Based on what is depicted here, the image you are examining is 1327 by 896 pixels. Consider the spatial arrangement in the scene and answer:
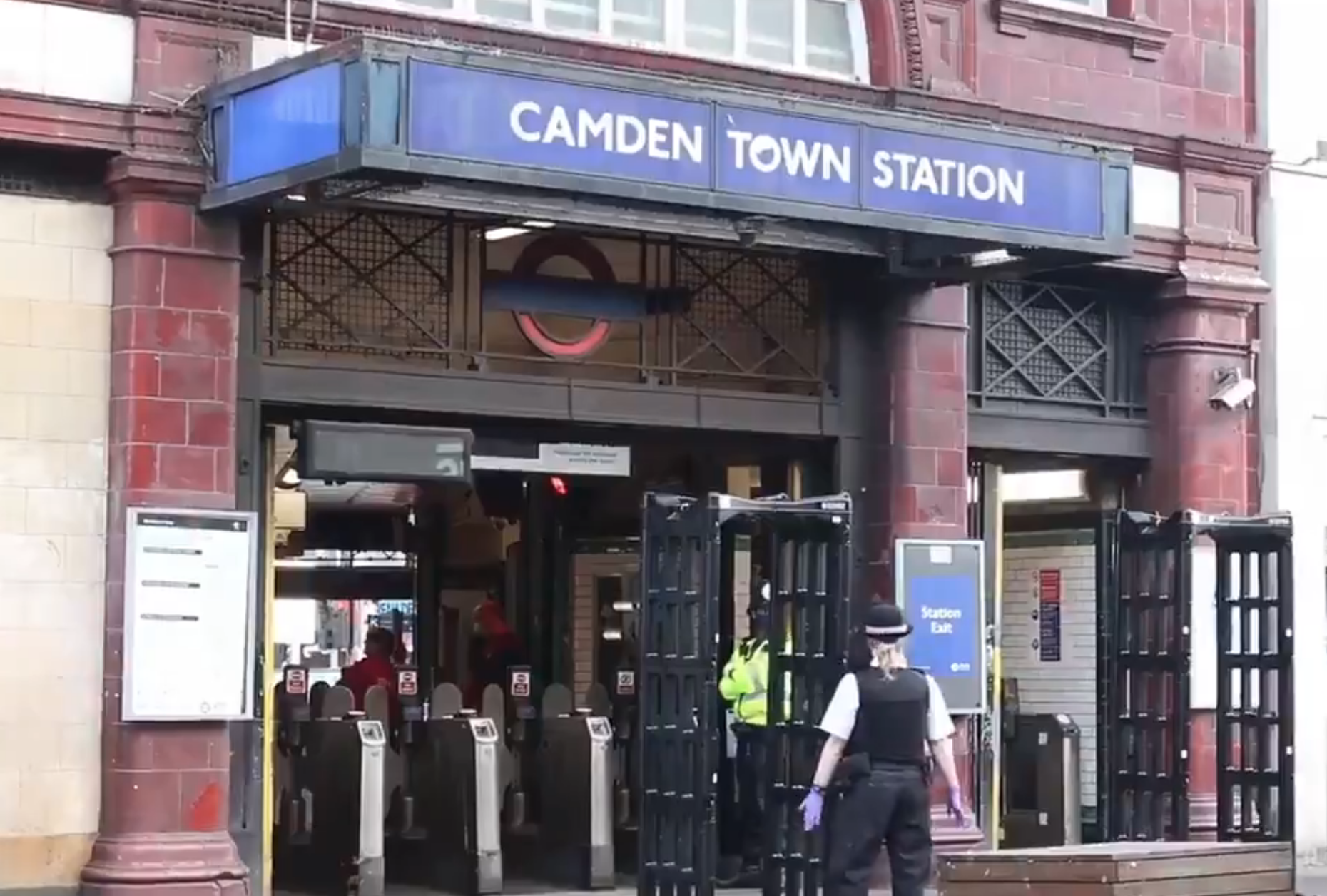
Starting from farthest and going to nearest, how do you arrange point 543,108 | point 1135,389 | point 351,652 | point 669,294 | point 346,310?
point 351,652 < point 1135,389 < point 669,294 < point 346,310 < point 543,108

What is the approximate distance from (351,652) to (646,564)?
41.2 ft

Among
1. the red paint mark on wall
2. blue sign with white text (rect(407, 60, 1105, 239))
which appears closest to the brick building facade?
the red paint mark on wall

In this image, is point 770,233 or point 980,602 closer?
point 770,233

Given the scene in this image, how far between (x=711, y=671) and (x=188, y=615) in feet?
8.86

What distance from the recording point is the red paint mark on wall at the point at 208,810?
39.4 feet

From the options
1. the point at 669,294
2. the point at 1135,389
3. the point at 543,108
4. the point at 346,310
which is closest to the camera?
the point at 543,108

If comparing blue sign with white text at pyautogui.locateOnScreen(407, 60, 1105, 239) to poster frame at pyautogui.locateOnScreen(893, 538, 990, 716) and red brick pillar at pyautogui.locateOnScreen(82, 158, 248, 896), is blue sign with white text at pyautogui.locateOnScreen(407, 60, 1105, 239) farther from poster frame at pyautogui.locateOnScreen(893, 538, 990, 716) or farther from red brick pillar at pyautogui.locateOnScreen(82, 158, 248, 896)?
poster frame at pyautogui.locateOnScreen(893, 538, 990, 716)

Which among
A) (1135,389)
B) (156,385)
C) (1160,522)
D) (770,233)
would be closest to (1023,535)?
(1135,389)

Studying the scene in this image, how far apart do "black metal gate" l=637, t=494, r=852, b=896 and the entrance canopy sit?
162 centimetres

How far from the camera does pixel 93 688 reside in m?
12.1

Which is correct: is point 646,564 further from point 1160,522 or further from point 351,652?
point 351,652

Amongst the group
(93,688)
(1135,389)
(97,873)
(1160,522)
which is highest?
(1135,389)

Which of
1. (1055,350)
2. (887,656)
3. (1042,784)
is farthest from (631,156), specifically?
(1042,784)

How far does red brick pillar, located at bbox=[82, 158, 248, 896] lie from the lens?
39.1 feet
